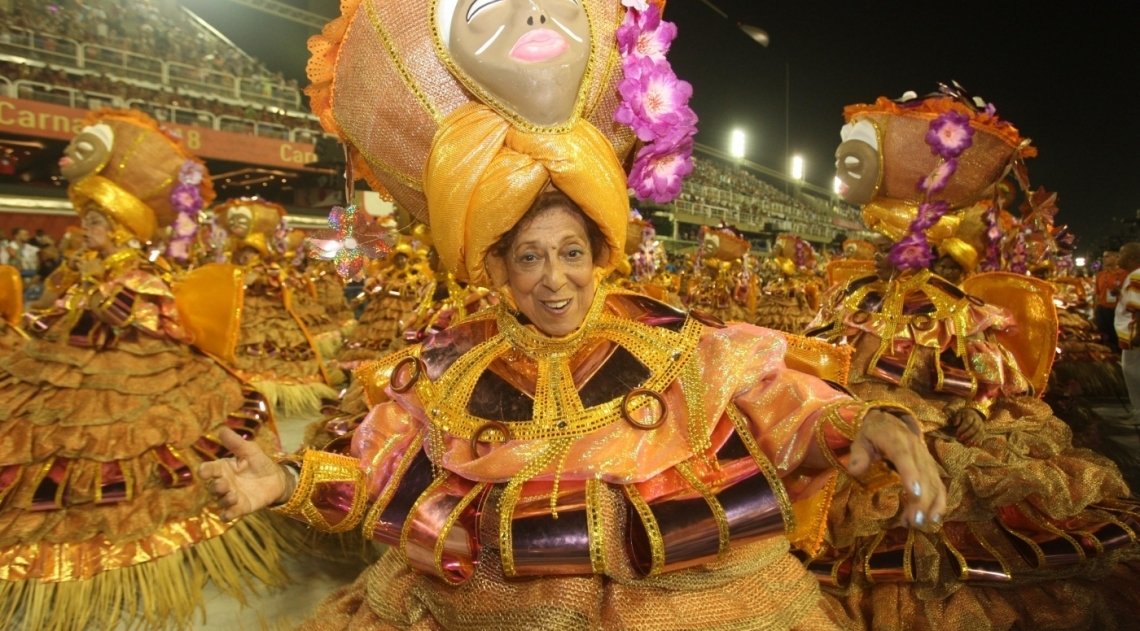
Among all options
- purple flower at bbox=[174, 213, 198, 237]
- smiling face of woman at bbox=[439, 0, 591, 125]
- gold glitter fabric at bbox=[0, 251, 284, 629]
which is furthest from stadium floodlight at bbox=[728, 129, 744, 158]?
smiling face of woman at bbox=[439, 0, 591, 125]

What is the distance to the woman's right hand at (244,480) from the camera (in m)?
1.37

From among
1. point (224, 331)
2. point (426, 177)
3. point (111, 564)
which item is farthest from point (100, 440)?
point (426, 177)

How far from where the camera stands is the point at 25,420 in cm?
Result: 316

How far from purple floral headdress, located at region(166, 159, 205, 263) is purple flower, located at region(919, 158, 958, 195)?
4.11m

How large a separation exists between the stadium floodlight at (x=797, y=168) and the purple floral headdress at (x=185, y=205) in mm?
12113

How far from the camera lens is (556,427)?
1476mm

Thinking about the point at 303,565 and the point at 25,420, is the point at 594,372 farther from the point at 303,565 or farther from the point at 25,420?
the point at 25,420

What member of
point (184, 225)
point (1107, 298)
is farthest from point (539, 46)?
point (1107, 298)

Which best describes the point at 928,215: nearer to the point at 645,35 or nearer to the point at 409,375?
the point at 645,35

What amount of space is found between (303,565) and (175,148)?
2.65 meters

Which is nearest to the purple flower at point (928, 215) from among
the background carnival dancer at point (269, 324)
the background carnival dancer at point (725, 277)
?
the background carnival dancer at point (269, 324)

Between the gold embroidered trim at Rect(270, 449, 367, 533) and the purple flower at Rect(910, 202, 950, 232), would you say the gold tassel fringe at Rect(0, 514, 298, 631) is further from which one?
the purple flower at Rect(910, 202, 950, 232)

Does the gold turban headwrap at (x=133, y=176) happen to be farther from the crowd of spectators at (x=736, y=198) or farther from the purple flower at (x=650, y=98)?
the crowd of spectators at (x=736, y=198)

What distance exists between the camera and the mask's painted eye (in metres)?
1.43
